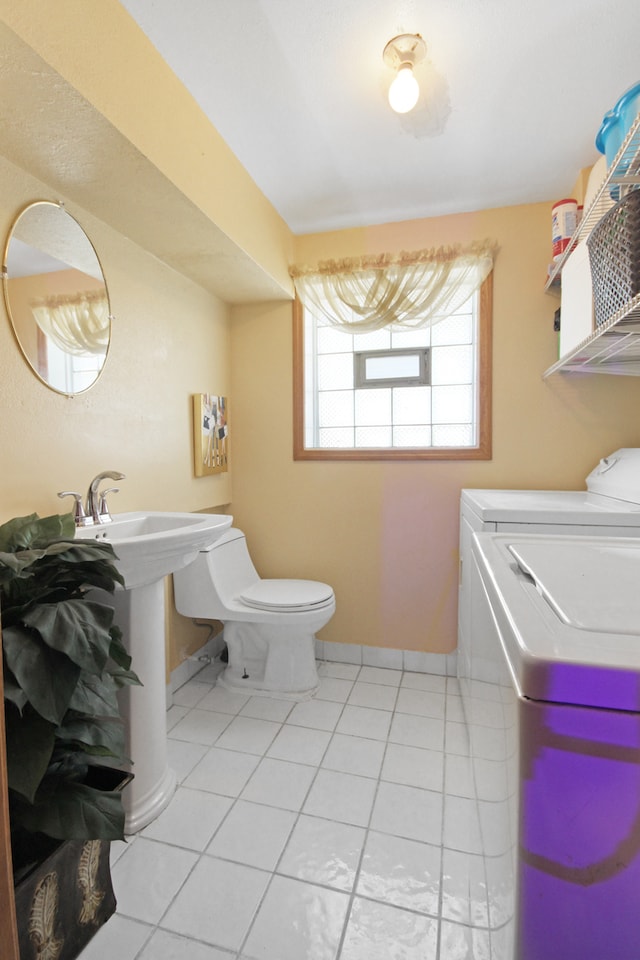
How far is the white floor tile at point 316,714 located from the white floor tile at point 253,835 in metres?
0.49

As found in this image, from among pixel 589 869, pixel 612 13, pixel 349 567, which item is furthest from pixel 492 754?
pixel 612 13

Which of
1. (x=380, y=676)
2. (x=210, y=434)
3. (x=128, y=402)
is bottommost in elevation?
(x=380, y=676)

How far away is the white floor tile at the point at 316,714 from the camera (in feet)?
6.42

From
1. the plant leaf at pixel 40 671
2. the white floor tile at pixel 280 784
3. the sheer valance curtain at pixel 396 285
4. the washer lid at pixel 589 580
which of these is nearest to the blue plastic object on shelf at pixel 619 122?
the sheer valance curtain at pixel 396 285

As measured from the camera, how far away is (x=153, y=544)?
1252 mm

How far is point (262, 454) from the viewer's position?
2.64m

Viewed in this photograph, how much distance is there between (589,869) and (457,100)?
2132 mm

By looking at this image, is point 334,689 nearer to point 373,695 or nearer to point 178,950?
point 373,695

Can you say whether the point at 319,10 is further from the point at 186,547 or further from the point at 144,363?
the point at 186,547

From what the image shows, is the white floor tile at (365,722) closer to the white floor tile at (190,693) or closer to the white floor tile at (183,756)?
the white floor tile at (183,756)

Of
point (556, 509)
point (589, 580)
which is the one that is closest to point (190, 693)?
point (556, 509)

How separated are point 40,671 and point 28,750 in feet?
0.52

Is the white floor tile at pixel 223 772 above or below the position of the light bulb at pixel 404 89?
below

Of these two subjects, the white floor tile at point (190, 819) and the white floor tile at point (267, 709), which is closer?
the white floor tile at point (190, 819)
